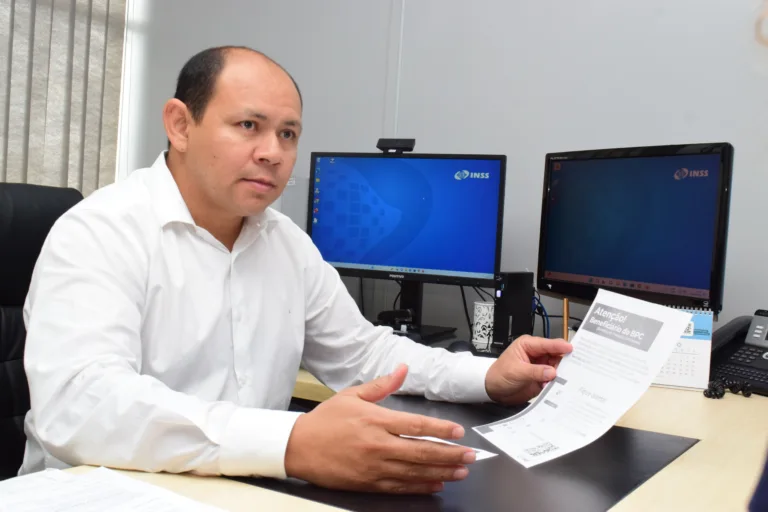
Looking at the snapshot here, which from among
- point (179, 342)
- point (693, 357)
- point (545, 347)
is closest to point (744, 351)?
point (693, 357)

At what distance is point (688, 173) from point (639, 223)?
167 millimetres

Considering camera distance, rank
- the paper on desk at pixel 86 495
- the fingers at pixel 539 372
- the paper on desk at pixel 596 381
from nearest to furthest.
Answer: the paper on desk at pixel 86 495
the paper on desk at pixel 596 381
the fingers at pixel 539 372

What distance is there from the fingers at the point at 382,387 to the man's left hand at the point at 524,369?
0.40 meters

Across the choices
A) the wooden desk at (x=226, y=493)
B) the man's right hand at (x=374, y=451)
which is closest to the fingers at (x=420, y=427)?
the man's right hand at (x=374, y=451)

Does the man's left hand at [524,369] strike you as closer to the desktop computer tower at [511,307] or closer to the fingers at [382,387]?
Result: the fingers at [382,387]

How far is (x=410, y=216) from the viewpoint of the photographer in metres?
2.08

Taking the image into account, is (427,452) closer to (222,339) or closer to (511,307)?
(222,339)

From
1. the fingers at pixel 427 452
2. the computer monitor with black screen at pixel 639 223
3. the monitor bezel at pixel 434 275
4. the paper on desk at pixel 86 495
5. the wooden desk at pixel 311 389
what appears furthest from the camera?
the monitor bezel at pixel 434 275

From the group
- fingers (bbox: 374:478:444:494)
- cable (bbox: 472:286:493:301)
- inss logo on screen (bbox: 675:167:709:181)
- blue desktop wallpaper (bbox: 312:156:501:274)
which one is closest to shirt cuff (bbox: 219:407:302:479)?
fingers (bbox: 374:478:444:494)

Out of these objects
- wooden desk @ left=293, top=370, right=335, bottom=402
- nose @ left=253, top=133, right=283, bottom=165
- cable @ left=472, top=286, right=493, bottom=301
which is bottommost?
wooden desk @ left=293, top=370, right=335, bottom=402

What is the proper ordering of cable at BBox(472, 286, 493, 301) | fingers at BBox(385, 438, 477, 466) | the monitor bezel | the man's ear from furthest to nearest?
cable at BBox(472, 286, 493, 301) < the monitor bezel < the man's ear < fingers at BBox(385, 438, 477, 466)

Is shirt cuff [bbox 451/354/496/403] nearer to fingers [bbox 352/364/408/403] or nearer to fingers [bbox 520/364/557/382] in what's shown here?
fingers [bbox 520/364/557/382]

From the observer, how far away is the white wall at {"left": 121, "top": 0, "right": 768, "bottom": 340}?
184cm

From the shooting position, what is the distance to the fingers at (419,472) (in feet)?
2.63
